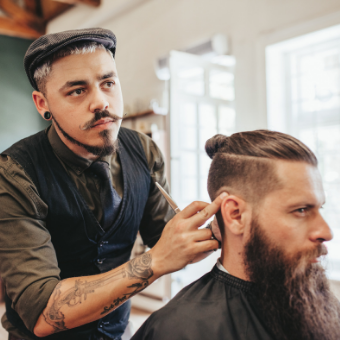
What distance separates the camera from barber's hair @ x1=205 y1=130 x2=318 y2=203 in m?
1.09

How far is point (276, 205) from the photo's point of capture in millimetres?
1058

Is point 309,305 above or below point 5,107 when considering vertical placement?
below

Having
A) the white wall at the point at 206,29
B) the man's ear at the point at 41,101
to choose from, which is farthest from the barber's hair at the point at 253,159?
the white wall at the point at 206,29

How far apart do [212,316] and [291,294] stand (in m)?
0.25

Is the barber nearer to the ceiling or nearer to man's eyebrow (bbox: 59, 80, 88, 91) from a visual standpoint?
man's eyebrow (bbox: 59, 80, 88, 91)

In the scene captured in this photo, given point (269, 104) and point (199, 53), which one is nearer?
point (269, 104)

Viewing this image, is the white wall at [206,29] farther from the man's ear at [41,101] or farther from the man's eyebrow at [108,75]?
the man's ear at [41,101]

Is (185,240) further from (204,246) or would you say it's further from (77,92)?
(77,92)

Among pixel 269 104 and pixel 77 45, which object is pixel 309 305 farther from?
pixel 269 104

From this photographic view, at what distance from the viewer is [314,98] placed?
321 centimetres

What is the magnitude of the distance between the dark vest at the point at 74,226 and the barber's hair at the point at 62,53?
0.80ft

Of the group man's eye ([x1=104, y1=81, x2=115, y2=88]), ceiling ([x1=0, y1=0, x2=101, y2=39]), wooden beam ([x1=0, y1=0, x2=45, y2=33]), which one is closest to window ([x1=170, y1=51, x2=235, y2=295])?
man's eye ([x1=104, y1=81, x2=115, y2=88])

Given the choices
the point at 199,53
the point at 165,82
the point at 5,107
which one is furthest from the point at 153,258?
the point at 5,107

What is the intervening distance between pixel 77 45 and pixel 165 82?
3.20m
